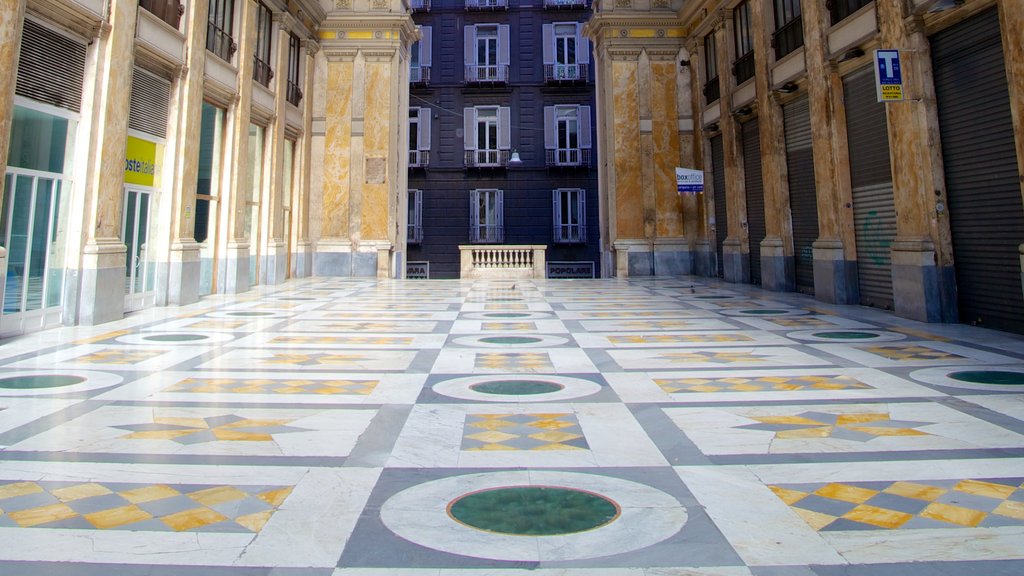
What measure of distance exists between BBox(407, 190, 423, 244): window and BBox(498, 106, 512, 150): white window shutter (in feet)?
14.5

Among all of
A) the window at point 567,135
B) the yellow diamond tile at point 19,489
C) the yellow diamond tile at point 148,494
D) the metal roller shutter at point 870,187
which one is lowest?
the yellow diamond tile at point 148,494

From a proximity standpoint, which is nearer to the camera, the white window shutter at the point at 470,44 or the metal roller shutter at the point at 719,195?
the metal roller shutter at the point at 719,195

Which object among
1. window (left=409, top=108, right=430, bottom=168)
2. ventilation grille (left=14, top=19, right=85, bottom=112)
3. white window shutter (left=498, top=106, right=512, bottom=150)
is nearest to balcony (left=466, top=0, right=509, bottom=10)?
white window shutter (left=498, top=106, right=512, bottom=150)

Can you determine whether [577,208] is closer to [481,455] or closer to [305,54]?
[305,54]

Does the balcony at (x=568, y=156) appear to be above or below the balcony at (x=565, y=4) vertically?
below

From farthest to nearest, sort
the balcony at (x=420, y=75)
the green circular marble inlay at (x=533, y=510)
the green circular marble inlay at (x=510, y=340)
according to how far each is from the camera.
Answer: the balcony at (x=420, y=75) < the green circular marble inlay at (x=510, y=340) < the green circular marble inlay at (x=533, y=510)

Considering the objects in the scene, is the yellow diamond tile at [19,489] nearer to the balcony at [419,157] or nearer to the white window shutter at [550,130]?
the balcony at [419,157]

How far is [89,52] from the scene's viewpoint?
9.21m

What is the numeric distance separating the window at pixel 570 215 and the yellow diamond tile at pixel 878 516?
2490 cm

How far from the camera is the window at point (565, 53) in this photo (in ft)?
91.2

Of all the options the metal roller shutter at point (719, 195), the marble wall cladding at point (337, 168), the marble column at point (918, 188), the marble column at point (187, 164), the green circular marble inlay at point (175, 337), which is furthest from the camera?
the marble wall cladding at point (337, 168)

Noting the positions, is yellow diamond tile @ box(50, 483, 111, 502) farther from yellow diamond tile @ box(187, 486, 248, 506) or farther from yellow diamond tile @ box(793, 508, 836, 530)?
yellow diamond tile @ box(793, 508, 836, 530)

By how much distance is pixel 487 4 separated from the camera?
2800 cm

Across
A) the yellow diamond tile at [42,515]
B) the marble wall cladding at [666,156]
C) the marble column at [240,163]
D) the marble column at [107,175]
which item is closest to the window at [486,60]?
the marble wall cladding at [666,156]
